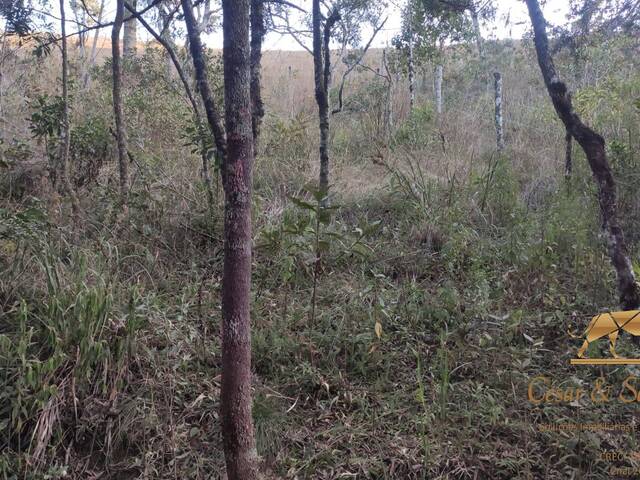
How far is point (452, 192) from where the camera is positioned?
5211 mm

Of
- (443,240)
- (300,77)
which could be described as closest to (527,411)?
(443,240)

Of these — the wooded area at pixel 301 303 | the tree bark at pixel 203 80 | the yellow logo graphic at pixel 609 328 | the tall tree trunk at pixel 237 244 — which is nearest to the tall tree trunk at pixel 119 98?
the wooded area at pixel 301 303

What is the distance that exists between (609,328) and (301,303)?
2081 mm

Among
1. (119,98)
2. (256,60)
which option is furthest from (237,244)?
(256,60)

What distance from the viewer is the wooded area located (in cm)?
249

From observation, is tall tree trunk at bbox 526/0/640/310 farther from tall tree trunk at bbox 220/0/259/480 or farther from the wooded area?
tall tree trunk at bbox 220/0/259/480

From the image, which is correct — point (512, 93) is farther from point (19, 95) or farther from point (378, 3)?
point (19, 95)

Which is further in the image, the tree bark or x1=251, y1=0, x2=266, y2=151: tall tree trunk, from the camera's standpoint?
x1=251, y1=0, x2=266, y2=151: tall tree trunk

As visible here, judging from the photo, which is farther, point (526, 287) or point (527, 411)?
point (526, 287)

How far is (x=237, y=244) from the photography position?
6.51 ft

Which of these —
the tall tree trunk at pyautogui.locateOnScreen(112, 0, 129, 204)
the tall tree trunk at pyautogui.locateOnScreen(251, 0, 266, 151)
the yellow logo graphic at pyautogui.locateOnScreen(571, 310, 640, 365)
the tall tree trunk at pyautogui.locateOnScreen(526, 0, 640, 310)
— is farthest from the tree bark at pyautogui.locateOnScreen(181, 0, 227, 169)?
the yellow logo graphic at pyautogui.locateOnScreen(571, 310, 640, 365)

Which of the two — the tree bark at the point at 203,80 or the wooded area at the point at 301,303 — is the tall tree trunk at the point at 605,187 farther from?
the tree bark at the point at 203,80

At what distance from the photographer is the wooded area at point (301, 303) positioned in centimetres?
249

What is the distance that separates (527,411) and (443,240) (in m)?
2.06
